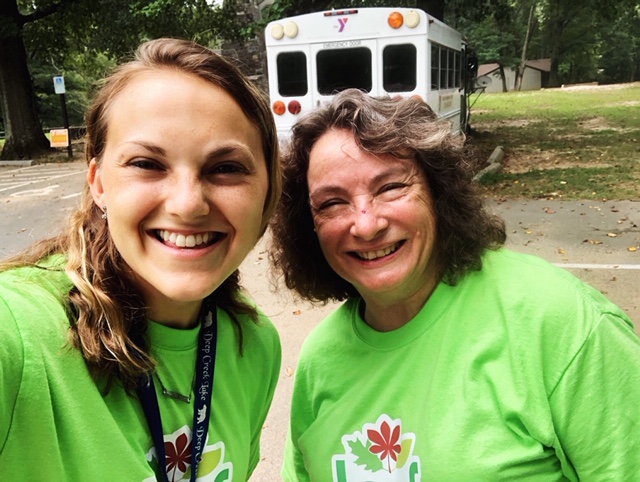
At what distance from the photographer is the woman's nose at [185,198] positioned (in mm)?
1380

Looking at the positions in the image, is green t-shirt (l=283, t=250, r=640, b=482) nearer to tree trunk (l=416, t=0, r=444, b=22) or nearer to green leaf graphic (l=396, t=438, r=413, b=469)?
green leaf graphic (l=396, t=438, r=413, b=469)

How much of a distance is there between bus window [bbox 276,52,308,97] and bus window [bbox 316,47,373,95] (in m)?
0.29

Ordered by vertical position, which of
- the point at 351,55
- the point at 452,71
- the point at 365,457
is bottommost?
the point at 365,457

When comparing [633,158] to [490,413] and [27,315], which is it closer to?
[490,413]

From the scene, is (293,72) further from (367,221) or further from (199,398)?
(199,398)

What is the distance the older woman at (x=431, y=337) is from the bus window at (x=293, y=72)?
866 cm

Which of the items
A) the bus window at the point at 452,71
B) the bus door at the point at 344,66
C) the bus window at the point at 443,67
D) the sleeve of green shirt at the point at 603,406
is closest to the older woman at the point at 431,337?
the sleeve of green shirt at the point at 603,406

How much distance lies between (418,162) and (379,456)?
0.91 meters

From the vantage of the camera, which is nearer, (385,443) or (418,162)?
(385,443)

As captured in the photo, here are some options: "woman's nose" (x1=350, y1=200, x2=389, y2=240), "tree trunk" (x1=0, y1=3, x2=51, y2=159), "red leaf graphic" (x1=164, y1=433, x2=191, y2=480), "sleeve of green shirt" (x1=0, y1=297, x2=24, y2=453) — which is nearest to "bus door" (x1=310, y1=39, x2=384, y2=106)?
"woman's nose" (x1=350, y1=200, x2=389, y2=240)

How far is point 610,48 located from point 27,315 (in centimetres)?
7875

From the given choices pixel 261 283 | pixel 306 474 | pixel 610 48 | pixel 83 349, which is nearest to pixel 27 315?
pixel 83 349

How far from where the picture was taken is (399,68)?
392 inches

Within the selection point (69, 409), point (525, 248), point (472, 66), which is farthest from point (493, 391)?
point (472, 66)
